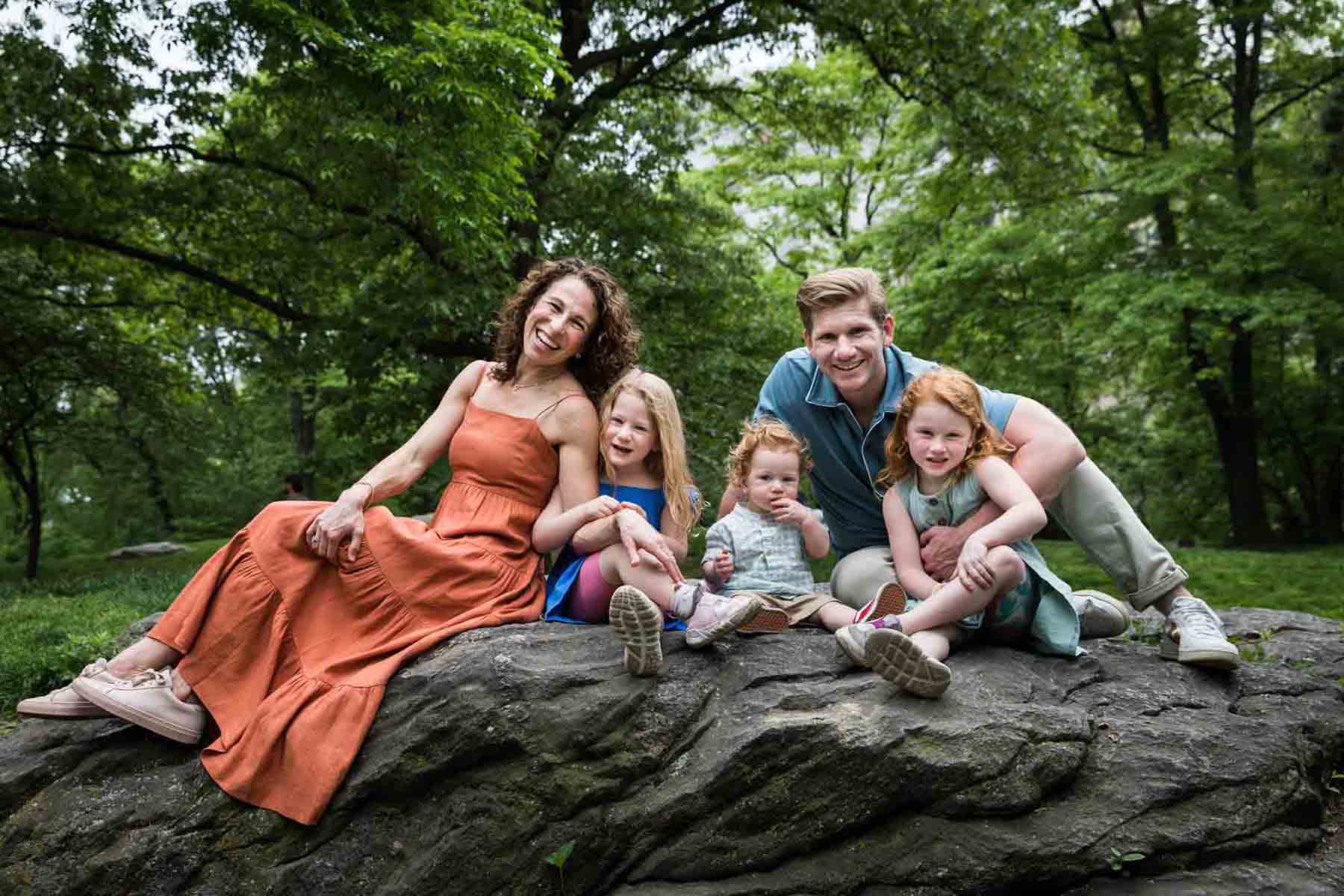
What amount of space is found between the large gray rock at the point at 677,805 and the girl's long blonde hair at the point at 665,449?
2.15ft

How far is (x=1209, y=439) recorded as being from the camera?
1636 centimetres

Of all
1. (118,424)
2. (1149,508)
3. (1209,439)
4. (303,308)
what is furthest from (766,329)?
(1149,508)

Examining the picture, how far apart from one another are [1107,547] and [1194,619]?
1.32 feet

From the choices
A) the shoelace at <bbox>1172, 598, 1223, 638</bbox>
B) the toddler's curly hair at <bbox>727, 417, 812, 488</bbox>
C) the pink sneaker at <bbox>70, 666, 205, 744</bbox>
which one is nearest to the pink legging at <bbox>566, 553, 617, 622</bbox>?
the toddler's curly hair at <bbox>727, 417, 812, 488</bbox>

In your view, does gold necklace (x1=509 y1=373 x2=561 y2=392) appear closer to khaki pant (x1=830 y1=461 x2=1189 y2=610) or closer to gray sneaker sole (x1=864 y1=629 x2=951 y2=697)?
khaki pant (x1=830 y1=461 x2=1189 y2=610)

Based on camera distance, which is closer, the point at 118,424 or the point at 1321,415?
the point at 118,424

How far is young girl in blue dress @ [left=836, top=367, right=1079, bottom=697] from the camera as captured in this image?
3.05 m

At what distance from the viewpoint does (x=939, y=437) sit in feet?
10.8

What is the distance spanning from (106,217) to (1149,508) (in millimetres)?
18227

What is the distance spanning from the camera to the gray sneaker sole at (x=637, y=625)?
2.91 m

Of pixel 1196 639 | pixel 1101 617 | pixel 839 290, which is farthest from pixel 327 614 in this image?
pixel 1196 639

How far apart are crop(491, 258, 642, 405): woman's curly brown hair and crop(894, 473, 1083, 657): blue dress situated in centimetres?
121

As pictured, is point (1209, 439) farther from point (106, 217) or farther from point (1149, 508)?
point (106, 217)

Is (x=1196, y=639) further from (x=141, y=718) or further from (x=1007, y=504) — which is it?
(x=141, y=718)
